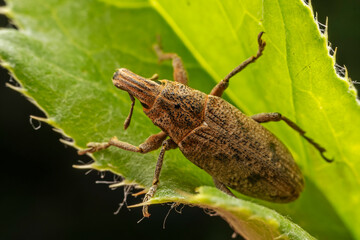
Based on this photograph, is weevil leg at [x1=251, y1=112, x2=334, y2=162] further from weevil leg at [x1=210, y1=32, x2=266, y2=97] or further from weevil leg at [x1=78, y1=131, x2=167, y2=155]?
weevil leg at [x1=78, y1=131, x2=167, y2=155]

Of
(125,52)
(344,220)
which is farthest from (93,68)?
(344,220)

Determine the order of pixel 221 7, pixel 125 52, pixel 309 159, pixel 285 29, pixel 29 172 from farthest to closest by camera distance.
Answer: pixel 29 172 → pixel 125 52 → pixel 309 159 → pixel 221 7 → pixel 285 29

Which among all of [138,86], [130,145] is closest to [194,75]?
[138,86]

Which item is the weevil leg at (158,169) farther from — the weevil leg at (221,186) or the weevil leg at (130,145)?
the weevil leg at (221,186)

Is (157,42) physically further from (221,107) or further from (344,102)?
(344,102)

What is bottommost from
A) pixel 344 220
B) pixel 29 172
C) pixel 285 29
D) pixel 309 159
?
pixel 29 172

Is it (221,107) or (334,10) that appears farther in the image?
(334,10)

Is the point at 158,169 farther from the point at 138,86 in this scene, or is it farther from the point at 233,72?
the point at 233,72
